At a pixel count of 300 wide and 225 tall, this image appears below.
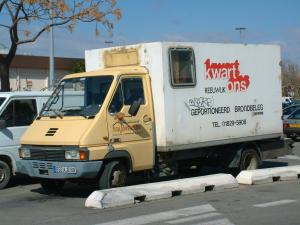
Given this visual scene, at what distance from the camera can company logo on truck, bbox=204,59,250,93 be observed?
12227 mm

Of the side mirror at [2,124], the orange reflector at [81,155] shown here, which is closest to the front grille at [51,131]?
the orange reflector at [81,155]

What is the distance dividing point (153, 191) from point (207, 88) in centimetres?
282

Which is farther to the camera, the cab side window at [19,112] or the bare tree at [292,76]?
the bare tree at [292,76]

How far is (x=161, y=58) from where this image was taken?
1116cm

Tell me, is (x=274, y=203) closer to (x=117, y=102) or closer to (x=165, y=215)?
(x=165, y=215)

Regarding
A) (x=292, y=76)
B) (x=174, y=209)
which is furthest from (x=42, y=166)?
(x=292, y=76)

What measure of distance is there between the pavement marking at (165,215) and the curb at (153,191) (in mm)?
871

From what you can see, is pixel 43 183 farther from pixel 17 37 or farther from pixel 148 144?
pixel 17 37

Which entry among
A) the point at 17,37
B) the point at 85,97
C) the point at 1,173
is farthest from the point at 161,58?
the point at 17,37

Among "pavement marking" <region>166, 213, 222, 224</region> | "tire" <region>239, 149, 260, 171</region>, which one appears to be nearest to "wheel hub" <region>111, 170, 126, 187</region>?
"pavement marking" <region>166, 213, 222, 224</region>

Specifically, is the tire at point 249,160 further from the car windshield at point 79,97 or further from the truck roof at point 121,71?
the car windshield at point 79,97

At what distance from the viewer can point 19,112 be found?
492 inches

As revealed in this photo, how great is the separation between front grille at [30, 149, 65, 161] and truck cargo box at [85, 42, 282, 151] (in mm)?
2012

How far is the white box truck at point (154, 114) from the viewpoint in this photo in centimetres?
1042
